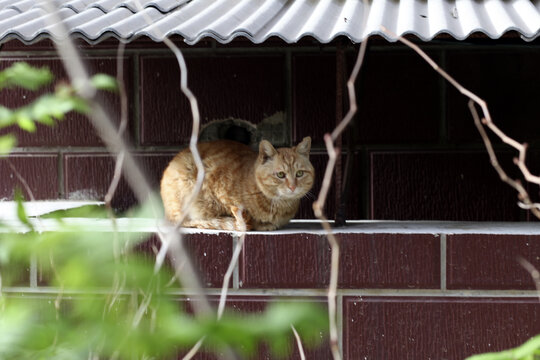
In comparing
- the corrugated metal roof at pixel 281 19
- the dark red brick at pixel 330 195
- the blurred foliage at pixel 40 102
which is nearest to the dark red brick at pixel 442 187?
the dark red brick at pixel 330 195

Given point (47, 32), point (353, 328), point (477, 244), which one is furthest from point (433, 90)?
point (47, 32)

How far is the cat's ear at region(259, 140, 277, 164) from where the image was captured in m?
4.23

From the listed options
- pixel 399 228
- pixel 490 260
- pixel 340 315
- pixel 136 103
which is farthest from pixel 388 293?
pixel 136 103

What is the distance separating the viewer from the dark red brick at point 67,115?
5.06m

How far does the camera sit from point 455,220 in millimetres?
4875

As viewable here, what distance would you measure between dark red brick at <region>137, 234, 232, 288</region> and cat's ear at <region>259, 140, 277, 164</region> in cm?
53

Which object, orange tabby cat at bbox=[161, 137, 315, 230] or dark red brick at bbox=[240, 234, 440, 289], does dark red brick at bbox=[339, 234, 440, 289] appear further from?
orange tabby cat at bbox=[161, 137, 315, 230]

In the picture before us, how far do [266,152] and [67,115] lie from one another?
160 cm

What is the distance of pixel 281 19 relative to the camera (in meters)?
3.97

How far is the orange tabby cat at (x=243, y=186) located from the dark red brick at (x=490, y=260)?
2.93 ft

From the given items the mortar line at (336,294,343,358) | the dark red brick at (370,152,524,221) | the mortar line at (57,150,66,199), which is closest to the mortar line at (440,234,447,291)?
the mortar line at (336,294,343,358)

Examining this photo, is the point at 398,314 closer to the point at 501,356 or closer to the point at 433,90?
the point at 433,90

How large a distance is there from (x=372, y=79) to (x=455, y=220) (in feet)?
3.35

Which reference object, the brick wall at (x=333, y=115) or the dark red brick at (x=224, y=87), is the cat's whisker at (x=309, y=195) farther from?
the dark red brick at (x=224, y=87)
